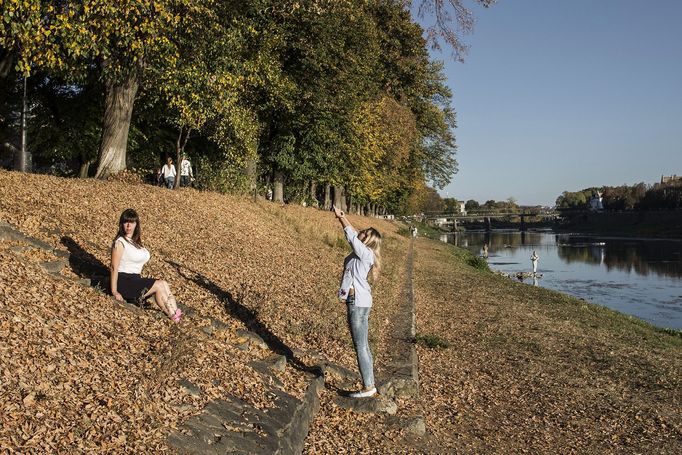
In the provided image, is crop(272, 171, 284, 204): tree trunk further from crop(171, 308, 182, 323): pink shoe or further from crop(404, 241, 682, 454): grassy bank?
crop(171, 308, 182, 323): pink shoe

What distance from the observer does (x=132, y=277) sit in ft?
24.8

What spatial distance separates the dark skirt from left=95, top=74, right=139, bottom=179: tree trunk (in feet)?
33.1

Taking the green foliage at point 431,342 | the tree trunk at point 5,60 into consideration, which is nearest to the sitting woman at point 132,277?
the green foliage at point 431,342

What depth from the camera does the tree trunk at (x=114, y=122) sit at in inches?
654

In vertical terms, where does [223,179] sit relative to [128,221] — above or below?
above

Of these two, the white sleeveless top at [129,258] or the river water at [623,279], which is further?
the river water at [623,279]

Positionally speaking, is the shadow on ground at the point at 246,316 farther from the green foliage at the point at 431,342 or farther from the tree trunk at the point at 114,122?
the tree trunk at the point at 114,122

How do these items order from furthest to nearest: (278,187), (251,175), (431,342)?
(278,187)
(251,175)
(431,342)

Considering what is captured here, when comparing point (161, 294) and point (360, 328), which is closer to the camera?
point (360, 328)

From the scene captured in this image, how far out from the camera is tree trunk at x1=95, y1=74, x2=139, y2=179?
16.6 metres

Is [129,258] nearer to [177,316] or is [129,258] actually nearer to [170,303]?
[170,303]

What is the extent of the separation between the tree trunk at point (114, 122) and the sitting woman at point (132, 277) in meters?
9.79

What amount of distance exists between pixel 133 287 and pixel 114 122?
10541 millimetres

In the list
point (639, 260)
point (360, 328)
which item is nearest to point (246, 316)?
point (360, 328)
